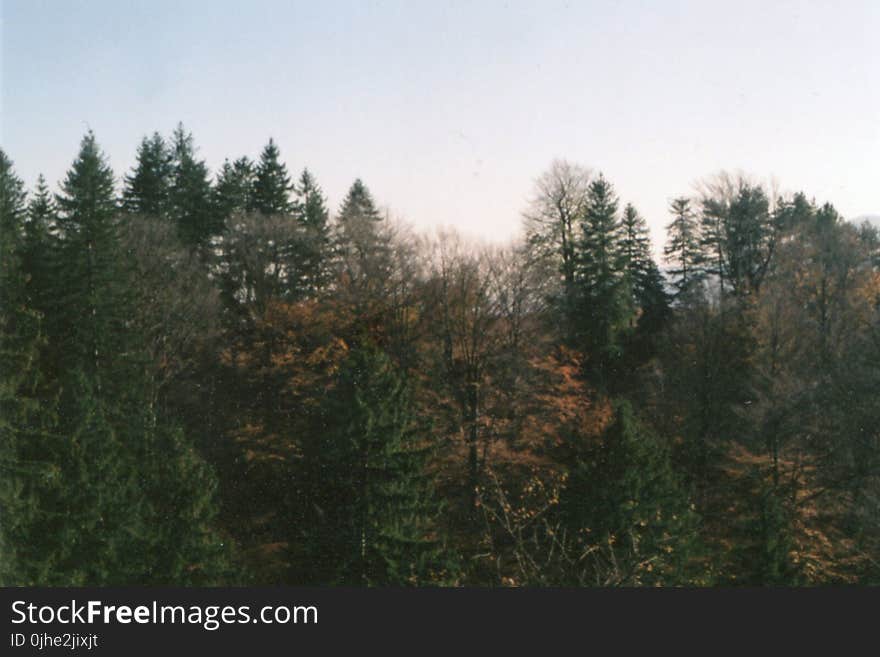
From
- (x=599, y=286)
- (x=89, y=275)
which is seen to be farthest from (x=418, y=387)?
(x=89, y=275)

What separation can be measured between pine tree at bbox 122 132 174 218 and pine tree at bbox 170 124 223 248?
23.9 inches

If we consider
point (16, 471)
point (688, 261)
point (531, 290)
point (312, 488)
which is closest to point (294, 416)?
point (312, 488)

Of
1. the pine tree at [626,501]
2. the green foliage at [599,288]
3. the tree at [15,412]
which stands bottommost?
the pine tree at [626,501]

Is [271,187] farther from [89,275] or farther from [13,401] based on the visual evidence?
[13,401]

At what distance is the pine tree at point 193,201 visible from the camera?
40.6 meters

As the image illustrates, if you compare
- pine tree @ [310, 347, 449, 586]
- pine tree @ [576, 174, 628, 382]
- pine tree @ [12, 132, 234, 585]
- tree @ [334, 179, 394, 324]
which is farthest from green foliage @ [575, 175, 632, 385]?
pine tree @ [12, 132, 234, 585]

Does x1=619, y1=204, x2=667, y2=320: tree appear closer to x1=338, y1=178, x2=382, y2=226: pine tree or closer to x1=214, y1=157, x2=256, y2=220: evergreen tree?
x1=338, y1=178, x2=382, y2=226: pine tree

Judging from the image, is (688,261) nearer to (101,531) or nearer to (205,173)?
(205,173)

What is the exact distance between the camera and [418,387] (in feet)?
92.5

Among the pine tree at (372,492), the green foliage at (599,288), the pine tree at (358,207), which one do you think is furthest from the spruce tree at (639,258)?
the pine tree at (372,492)

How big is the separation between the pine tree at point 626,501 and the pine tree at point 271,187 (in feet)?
88.2

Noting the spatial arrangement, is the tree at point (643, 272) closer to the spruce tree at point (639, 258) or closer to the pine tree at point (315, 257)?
the spruce tree at point (639, 258)

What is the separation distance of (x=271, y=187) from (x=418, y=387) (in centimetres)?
1923

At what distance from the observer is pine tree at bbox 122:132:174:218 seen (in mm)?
39844
